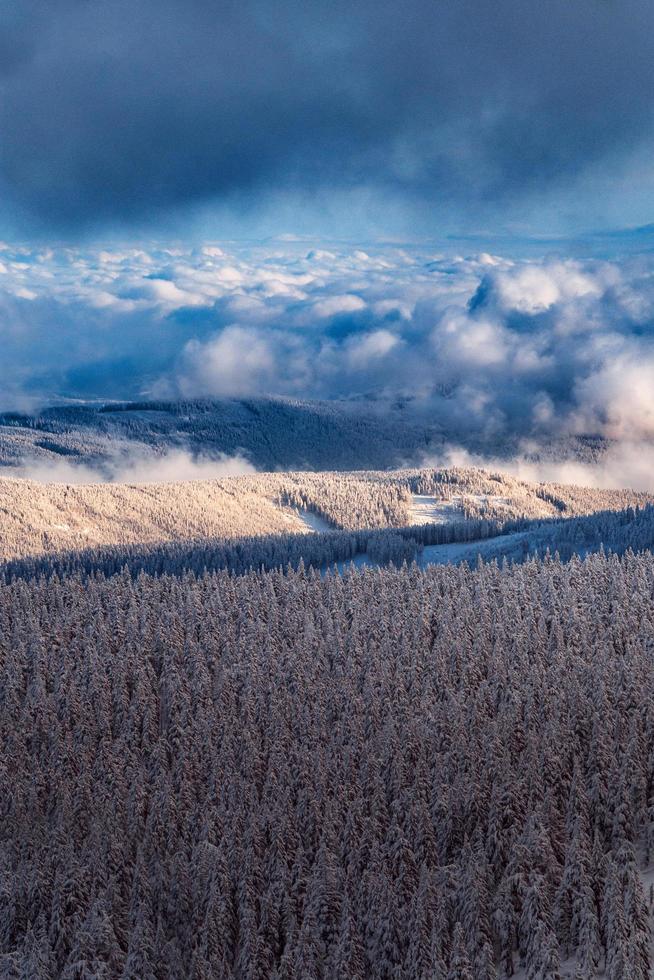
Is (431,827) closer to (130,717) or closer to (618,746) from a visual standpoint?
(618,746)

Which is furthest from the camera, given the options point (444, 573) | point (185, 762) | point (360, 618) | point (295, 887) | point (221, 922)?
point (444, 573)

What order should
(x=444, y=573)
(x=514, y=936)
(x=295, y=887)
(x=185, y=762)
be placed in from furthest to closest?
1. (x=444, y=573)
2. (x=185, y=762)
3. (x=295, y=887)
4. (x=514, y=936)

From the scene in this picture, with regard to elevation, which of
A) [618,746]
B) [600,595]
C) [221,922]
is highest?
[600,595]

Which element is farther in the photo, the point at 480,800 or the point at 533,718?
the point at 533,718

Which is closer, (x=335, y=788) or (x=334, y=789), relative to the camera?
(x=335, y=788)

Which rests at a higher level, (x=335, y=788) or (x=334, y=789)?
(x=335, y=788)

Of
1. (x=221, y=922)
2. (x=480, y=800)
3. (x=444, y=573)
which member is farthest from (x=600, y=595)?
(x=221, y=922)

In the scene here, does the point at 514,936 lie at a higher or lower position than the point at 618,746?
lower

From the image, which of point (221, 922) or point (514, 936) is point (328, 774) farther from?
point (514, 936)
